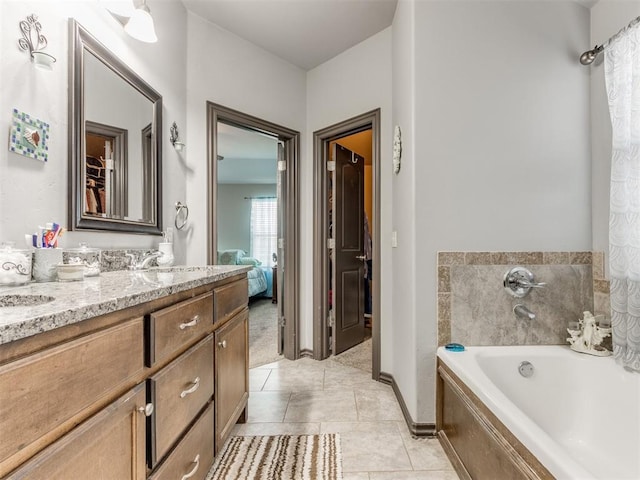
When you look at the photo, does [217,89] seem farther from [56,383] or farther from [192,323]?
[56,383]

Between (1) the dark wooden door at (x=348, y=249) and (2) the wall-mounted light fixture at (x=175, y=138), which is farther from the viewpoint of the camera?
(1) the dark wooden door at (x=348, y=249)

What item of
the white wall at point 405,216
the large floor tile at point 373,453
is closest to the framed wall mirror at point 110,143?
the white wall at point 405,216

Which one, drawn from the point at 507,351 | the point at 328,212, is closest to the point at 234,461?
the point at 507,351

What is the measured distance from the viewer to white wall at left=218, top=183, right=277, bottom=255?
6.68 m

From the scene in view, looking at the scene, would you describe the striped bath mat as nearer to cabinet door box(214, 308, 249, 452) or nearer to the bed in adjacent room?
cabinet door box(214, 308, 249, 452)

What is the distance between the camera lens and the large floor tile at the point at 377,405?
77.3 inches

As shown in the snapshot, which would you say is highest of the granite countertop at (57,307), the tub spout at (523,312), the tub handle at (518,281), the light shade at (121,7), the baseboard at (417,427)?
the light shade at (121,7)

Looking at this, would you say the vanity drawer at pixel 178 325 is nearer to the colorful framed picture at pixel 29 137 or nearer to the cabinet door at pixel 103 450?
the cabinet door at pixel 103 450

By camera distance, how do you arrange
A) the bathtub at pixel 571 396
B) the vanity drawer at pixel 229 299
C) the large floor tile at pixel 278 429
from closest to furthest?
the bathtub at pixel 571 396 < the vanity drawer at pixel 229 299 < the large floor tile at pixel 278 429

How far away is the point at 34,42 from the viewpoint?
3.92 feet

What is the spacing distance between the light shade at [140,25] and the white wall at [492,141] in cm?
139

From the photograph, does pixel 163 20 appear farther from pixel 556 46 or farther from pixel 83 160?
pixel 556 46

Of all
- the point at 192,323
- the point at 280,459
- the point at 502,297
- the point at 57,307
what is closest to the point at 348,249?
the point at 502,297

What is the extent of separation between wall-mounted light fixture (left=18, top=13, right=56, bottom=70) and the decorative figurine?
2.66 meters
